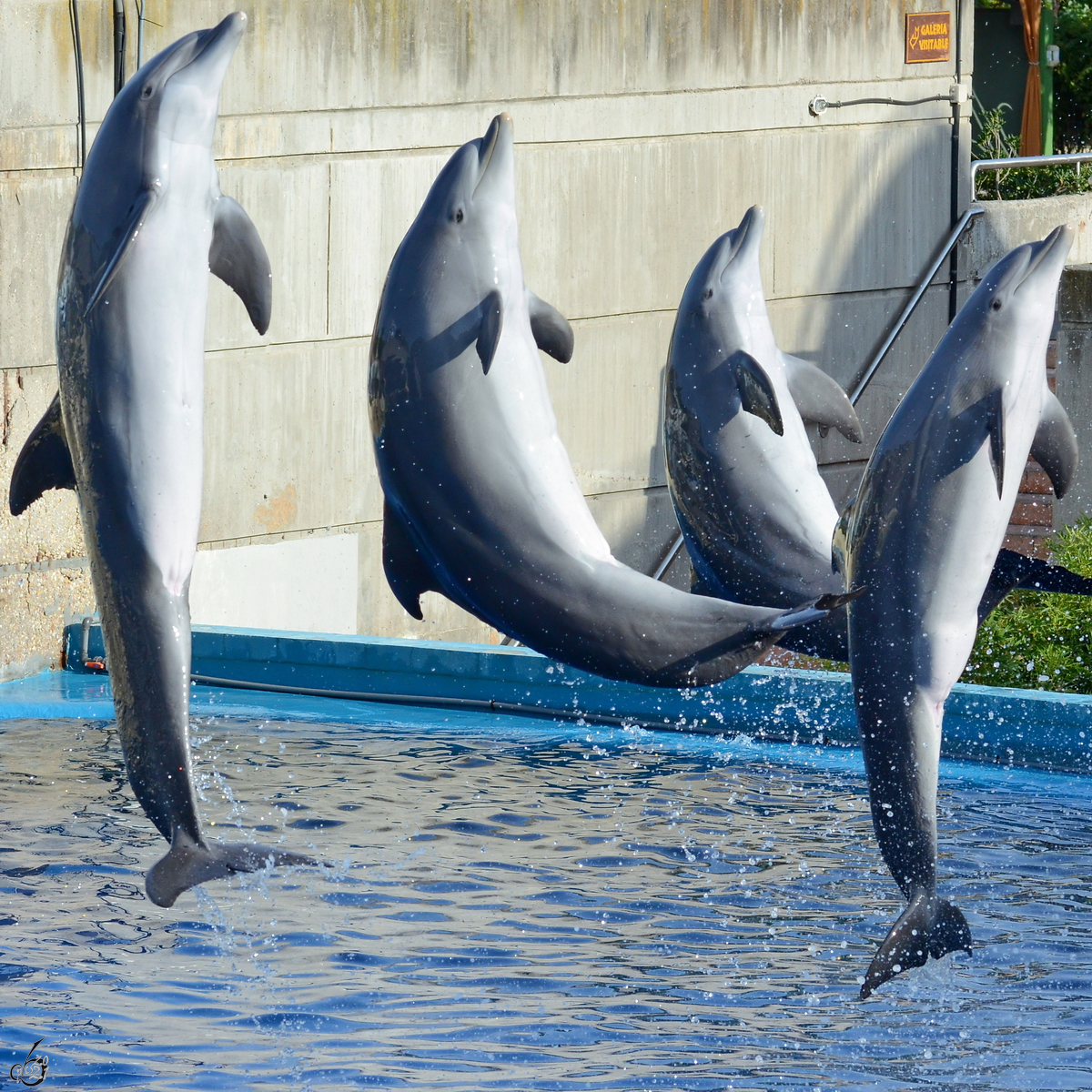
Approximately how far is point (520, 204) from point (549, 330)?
670 cm

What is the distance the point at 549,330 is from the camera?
5.07m

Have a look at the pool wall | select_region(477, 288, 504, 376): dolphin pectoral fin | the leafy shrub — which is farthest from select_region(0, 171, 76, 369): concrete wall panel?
the leafy shrub

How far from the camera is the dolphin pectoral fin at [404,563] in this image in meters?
4.79

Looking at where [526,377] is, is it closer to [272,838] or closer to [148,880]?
[148,880]

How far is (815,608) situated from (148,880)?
65.1 inches

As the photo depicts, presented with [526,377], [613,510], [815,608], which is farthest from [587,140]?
[815,608]

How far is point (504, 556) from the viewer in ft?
15.3

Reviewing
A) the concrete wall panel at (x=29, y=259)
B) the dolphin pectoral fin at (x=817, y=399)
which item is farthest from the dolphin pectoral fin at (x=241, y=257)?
the concrete wall panel at (x=29, y=259)

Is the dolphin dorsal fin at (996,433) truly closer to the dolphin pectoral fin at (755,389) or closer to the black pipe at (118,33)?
the dolphin pectoral fin at (755,389)

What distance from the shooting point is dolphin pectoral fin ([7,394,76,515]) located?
469 cm

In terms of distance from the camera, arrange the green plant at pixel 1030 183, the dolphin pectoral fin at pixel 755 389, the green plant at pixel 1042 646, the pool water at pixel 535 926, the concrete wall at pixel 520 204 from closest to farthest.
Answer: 1. the dolphin pectoral fin at pixel 755 389
2. the pool water at pixel 535 926
3. the green plant at pixel 1042 646
4. the concrete wall at pixel 520 204
5. the green plant at pixel 1030 183

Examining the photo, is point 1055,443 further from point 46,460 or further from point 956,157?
point 956,157

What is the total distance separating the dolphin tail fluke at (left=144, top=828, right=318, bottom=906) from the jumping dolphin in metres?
1.31

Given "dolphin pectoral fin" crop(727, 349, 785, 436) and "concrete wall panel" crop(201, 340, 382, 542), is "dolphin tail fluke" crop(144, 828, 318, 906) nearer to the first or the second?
"dolphin pectoral fin" crop(727, 349, 785, 436)
